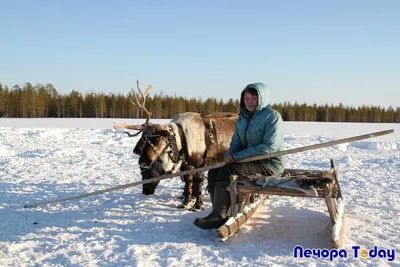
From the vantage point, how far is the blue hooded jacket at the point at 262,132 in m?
4.93

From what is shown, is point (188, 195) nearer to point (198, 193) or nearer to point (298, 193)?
point (198, 193)

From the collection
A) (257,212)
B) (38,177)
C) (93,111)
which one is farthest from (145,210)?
(93,111)

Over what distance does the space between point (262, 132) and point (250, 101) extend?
0.45 metres

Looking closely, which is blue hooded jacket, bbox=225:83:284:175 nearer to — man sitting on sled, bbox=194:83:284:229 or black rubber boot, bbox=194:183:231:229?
man sitting on sled, bbox=194:83:284:229

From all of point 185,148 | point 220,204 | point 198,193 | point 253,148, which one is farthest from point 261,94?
point 198,193

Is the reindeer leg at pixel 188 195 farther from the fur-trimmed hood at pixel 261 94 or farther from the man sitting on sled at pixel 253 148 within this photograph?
the fur-trimmed hood at pixel 261 94

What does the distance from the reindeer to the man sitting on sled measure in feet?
4.68

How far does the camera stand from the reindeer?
6.41 meters

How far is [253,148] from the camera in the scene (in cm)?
496

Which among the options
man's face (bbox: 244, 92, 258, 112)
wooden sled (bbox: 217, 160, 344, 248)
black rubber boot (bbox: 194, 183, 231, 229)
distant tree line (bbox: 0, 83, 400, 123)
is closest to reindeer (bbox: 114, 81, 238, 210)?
black rubber boot (bbox: 194, 183, 231, 229)

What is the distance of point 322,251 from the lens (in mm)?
4277

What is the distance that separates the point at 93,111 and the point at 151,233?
2455 inches

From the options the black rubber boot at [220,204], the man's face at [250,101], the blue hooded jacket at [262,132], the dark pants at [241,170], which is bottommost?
the black rubber boot at [220,204]

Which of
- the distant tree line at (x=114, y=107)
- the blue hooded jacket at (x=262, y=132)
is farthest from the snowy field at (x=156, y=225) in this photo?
the distant tree line at (x=114, y=107)
